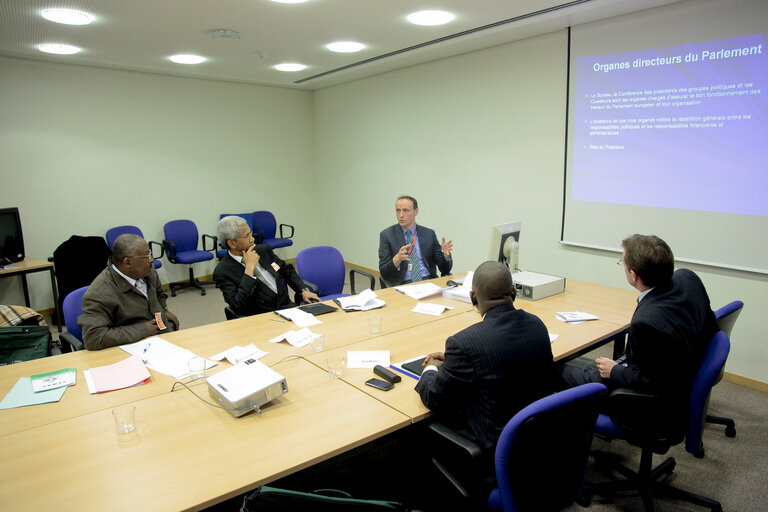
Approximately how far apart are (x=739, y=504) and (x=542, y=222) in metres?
2.88

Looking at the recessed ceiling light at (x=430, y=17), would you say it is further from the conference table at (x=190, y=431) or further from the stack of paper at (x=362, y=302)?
the conference table at (x=190, y=431)

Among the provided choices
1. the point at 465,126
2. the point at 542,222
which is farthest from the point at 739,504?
the point at 465,126

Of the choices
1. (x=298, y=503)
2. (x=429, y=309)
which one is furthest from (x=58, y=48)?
(x=298, y=503)

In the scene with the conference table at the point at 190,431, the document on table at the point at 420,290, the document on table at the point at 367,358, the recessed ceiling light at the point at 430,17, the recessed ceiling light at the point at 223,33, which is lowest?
the conference table at the point at 190,431

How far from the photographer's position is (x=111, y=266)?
105 inches

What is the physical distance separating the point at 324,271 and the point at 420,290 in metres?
1.02

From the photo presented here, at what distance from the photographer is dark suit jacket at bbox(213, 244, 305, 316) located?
325 cm

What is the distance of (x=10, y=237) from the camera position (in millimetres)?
4750

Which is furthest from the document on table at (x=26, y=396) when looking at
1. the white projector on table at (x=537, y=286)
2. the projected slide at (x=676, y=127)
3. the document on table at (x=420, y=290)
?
the projected slide at (x=676, y=127)

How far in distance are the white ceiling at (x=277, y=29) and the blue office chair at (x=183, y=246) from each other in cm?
198

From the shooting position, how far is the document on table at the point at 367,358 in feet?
7.51

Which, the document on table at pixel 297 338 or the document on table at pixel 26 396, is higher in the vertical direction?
the document on table at pixel 297 338

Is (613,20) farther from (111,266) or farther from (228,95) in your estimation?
(228,95)

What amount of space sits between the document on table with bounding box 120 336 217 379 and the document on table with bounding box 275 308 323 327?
632 millimetres
